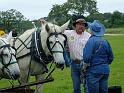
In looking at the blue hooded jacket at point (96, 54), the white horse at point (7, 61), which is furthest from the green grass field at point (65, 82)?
the white horse at point (7, 61)

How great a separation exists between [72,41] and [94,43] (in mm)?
1114

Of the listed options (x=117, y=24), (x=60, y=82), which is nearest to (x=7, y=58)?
(x=60, y=82)

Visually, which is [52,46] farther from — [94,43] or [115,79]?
[115,79]

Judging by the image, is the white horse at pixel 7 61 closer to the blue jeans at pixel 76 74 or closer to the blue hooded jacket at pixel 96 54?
the blue hooded jacket at pixel 96 54

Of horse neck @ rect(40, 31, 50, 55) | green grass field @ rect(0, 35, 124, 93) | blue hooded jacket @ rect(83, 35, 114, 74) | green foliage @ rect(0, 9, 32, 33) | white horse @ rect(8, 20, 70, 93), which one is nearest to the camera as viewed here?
blue hooded jacket @ rect(83, 35, 114, 74)

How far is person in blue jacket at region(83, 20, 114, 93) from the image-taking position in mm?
8719

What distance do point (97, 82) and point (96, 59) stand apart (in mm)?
476

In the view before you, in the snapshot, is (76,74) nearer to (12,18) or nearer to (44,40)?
(44,40)

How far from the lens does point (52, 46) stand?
→ 8.96 metres

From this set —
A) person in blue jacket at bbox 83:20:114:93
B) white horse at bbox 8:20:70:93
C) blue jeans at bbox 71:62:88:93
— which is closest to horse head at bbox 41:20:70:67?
white horse at bbox 8:20:70:93

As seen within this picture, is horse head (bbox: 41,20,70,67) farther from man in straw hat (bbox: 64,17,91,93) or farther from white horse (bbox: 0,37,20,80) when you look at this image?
white horse (bbox: 0,37,20,80)

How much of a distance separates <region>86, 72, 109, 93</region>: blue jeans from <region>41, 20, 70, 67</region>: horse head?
26.5 inches

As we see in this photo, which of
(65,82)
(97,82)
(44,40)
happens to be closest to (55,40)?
(44,40)

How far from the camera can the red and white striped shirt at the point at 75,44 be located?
973 centimetres
